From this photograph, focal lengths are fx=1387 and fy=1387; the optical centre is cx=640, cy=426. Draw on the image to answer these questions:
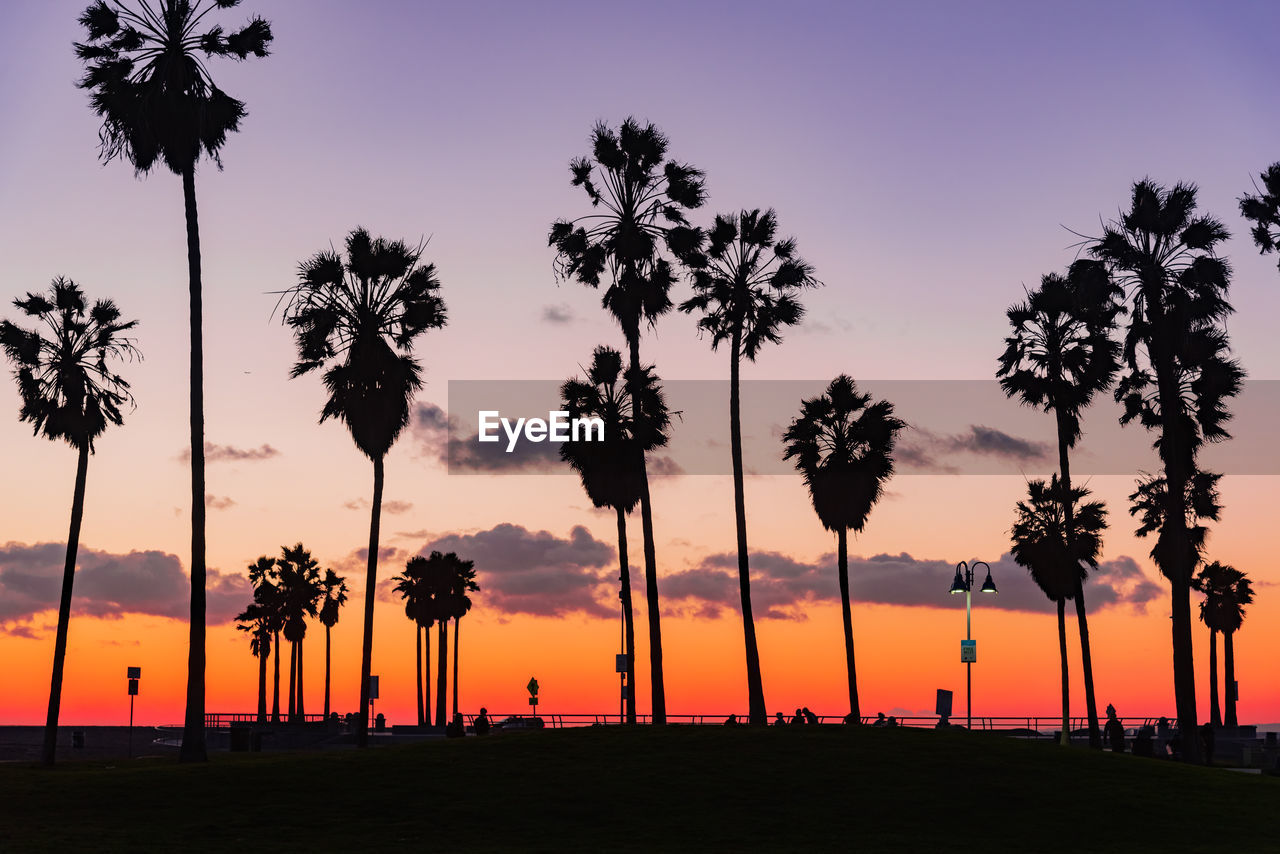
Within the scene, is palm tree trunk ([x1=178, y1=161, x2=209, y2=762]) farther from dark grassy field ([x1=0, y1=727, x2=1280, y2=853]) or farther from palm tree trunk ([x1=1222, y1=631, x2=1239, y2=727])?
palm tree trunk ([x1=1222, y1=631, x2=1239, y2=727])

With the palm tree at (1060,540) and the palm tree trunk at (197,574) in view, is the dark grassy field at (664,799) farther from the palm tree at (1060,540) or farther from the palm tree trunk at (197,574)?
the palm tree at (1060,540)

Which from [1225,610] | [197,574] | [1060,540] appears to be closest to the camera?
[197,574]

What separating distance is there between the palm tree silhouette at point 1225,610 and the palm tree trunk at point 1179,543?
144 ft

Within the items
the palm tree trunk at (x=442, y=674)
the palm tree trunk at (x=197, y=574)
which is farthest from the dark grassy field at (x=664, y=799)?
the palm tree trunk at (x=442, y=674)

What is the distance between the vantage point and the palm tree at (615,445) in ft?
193

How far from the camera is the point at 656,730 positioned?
4138cm

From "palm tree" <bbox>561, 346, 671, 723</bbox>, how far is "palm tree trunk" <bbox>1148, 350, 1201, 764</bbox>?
21226 mm

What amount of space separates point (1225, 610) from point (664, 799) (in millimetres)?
82300

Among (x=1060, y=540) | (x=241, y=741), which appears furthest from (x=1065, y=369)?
(x=241, y=741)

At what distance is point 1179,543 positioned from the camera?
5719 centimetres

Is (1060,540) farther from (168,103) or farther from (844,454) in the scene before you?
(168,103)

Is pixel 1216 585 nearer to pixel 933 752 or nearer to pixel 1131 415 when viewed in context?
pixel 1131 415

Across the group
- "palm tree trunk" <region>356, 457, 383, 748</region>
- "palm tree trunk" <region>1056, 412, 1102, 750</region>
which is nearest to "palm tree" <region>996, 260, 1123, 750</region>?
"palm tree trunk" <region>1056, 412, 1102, 750</region>

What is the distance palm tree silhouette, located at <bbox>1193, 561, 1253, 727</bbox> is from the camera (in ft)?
328
